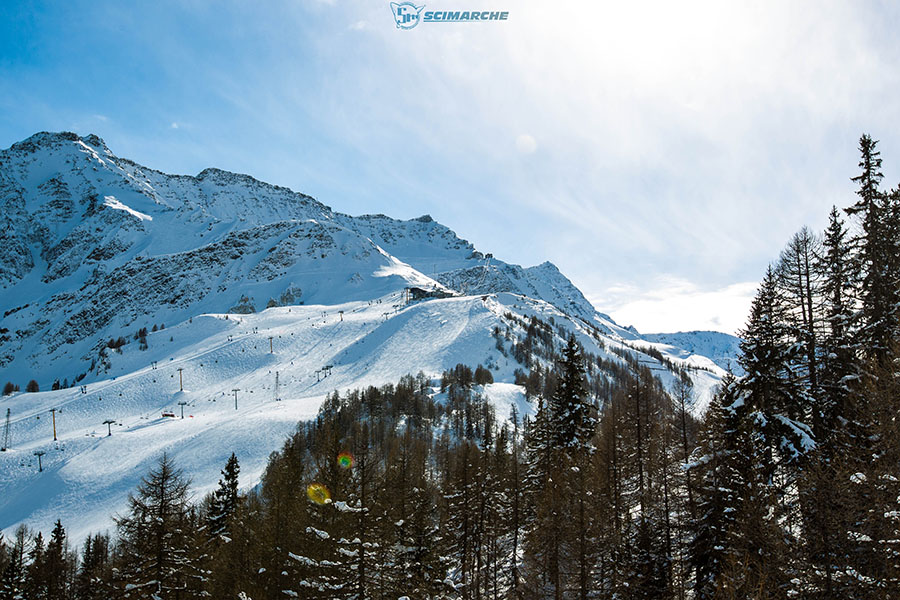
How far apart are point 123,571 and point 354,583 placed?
13.6 meters

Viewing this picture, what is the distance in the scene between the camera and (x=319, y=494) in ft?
72.8

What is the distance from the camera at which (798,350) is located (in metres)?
23.4

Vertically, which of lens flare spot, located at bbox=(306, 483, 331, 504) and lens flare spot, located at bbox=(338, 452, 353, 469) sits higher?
lens flare spot, located at bbox=(338, 452, 353, 469)

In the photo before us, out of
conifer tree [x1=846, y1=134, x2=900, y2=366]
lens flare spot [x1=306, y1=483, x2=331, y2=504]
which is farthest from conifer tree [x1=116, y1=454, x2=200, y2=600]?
conifer tree [x1=846, y1=134, x2=900, y2=366]

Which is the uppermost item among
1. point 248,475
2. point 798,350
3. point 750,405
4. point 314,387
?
point 798,350

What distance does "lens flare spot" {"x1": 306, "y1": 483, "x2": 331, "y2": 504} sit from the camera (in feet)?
71.9

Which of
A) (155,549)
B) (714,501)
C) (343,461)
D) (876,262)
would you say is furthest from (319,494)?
(876,262)

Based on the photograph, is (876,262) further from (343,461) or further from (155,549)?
(155,549)

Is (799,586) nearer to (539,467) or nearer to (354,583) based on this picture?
(354,583)

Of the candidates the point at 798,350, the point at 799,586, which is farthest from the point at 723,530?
the point at 798,350

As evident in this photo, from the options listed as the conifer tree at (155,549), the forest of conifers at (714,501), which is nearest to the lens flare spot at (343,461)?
the forest of conifers at (714,501)

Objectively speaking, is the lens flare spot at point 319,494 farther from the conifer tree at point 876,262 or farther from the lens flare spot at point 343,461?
the conifer tree at point 876,262

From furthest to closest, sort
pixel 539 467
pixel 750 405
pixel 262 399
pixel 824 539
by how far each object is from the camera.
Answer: pixel 262 399
pixel 539 467
pixel 750 405
pixel 824 539

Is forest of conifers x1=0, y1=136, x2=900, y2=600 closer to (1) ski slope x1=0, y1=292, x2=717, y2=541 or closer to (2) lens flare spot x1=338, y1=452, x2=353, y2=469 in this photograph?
(2) lens flare spot x1=338, y1=452, x2=353, y2=469
